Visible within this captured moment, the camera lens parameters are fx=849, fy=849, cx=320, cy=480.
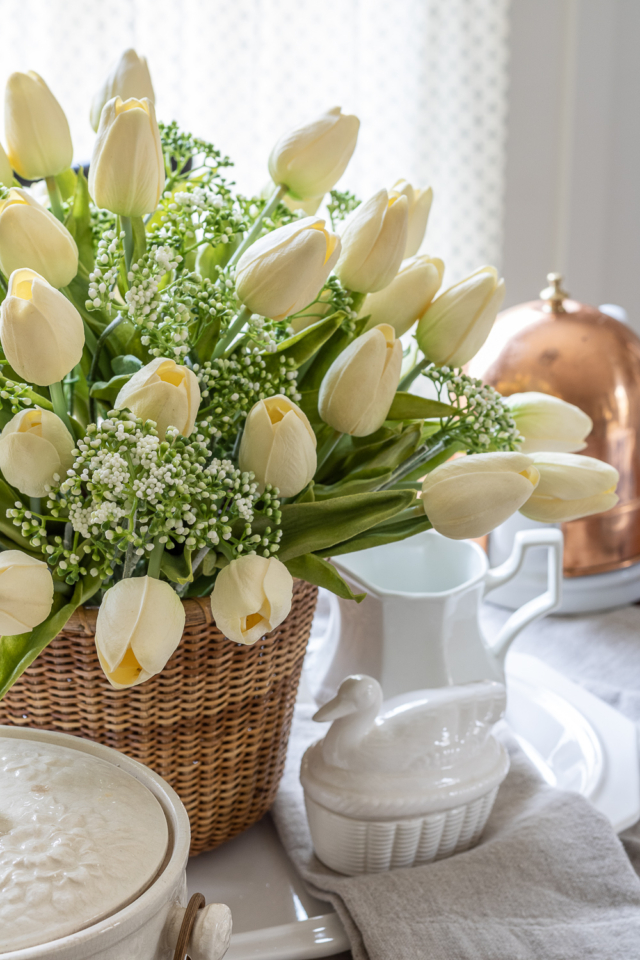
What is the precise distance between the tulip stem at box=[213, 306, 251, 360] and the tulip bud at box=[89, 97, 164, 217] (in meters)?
0.06

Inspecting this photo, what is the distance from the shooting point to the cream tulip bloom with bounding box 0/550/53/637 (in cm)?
30

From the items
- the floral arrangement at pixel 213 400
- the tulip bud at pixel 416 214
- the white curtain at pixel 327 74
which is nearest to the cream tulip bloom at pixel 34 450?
the floral arrangement at pixel 213 400

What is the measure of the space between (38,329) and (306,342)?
0.13 m

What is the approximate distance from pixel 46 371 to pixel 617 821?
0.39 metres

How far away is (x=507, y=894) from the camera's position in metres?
0.41

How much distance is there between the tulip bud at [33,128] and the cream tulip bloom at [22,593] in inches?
8.0

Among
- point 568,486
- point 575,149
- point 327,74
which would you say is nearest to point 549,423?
point 568,486

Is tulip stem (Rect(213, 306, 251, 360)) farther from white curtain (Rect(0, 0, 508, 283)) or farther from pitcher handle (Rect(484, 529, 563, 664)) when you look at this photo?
white curtain (Rect(0, 0, 508, 283))

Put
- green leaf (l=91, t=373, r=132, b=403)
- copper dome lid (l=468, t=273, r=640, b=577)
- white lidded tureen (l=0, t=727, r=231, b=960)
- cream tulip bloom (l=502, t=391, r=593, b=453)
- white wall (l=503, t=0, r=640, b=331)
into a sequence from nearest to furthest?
white lidded tureen (l=0, t=727, r=231, b=960) < green leaf (l=91, t=373, r=132, b=403) < cream tulip bloom (l=502, t=391, r=593, b=453) < copper dome lid (l=468, t=273, r=640, b=577) < white wall (l=503, t=0, r=640, b=331)

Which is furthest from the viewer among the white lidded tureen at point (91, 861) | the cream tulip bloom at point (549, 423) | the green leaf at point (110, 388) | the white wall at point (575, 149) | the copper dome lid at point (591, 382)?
the white wall at point (575, 149)

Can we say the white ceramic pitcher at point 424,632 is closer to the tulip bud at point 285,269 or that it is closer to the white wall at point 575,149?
the tulip bud at point 285,269

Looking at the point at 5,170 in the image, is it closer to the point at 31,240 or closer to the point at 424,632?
the point at 31,240

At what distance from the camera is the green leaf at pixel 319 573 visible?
375 millimetres

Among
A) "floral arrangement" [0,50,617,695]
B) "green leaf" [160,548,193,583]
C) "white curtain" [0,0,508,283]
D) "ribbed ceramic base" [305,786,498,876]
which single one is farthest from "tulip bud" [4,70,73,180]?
"white curtain" [0,0,508,283]
